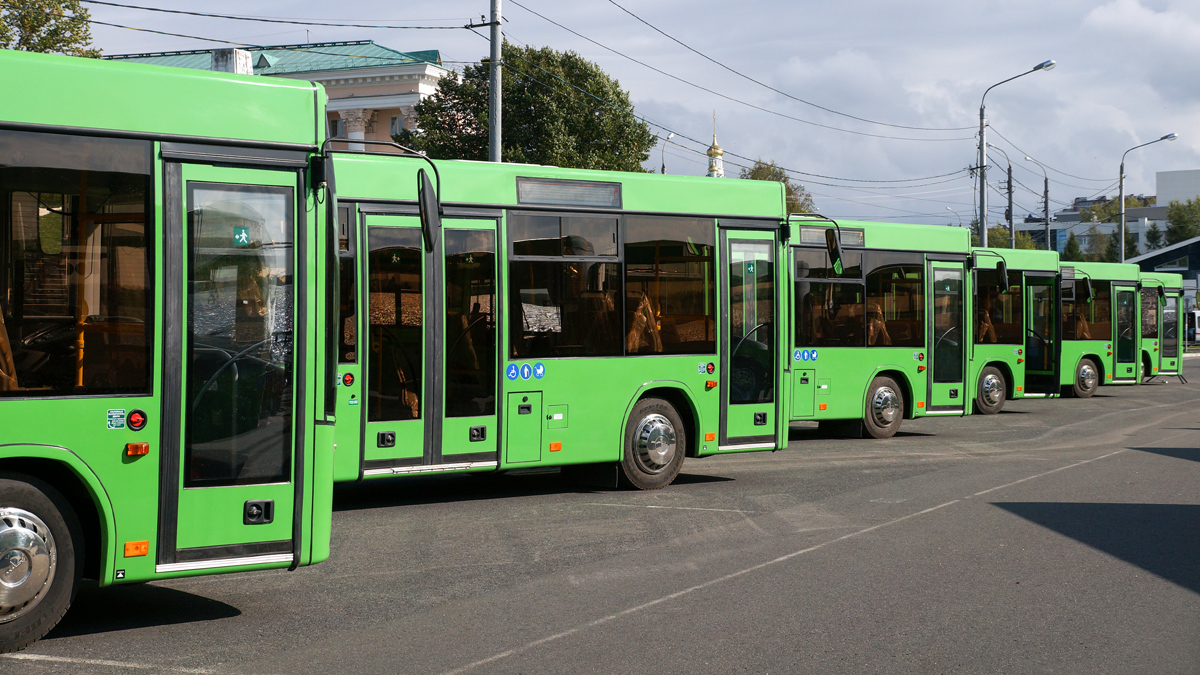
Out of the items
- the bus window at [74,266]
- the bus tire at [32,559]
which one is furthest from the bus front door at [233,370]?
the bus tire at [32,559]

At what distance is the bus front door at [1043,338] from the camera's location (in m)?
23.7

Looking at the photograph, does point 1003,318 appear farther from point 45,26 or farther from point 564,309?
point 45,26

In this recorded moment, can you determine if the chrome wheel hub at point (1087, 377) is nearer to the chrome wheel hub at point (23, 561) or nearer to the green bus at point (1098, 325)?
the green bus at point (1098, 325)

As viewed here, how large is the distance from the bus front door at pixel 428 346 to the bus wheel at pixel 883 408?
28.2 ft

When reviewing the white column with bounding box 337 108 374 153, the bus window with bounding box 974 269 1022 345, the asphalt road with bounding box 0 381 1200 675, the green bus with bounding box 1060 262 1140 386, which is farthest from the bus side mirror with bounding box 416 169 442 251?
the white column with bounding box 337 108 374 153

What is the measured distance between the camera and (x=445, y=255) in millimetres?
9977

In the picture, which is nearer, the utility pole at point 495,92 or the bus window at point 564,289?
the bus window at point 564,289

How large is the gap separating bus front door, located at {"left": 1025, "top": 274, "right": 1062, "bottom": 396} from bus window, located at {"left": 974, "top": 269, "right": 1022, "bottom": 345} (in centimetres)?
205

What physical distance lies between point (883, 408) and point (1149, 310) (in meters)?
15.8

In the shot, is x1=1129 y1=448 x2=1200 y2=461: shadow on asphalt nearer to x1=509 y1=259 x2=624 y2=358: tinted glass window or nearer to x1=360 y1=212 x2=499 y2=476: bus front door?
x1=509 y1=259 x2=624 y2=358: tinted glass window

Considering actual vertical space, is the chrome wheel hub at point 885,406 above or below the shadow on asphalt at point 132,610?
above

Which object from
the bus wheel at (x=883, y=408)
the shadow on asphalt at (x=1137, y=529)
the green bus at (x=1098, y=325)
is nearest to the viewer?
the shadow on asphalt at (x=1137, y=529)

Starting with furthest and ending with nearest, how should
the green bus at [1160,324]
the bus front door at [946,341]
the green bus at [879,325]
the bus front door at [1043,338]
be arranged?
the green bus at [1160,324]
the bus front door at [1043,338]
the bus front door at [946,341]
the green bus at [879,325]

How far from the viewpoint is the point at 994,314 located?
21.3 metres
